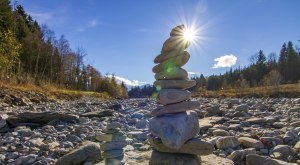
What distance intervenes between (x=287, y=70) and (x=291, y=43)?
35.1 ft

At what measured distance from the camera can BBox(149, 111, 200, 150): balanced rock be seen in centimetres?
390

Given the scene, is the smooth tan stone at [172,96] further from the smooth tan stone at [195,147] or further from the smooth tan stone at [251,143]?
the smooth tan stone at [251,143]

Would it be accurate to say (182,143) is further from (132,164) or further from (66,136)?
(66,136)

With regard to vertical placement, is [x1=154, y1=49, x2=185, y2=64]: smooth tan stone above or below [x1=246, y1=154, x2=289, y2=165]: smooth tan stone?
above

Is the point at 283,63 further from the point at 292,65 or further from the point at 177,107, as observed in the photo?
the point at 177,107

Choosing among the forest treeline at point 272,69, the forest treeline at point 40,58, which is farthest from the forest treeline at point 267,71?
the forest treeline at point 40,58

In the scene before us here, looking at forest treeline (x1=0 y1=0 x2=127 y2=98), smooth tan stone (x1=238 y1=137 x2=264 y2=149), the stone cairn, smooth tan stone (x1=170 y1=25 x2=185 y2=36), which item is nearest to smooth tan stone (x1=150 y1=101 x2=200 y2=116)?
the stone cairn

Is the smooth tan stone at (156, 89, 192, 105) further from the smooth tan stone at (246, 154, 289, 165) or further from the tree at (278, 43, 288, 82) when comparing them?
the tree at (278, 43, 288, 82)

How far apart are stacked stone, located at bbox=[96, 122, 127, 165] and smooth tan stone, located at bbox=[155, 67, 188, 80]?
1.05m

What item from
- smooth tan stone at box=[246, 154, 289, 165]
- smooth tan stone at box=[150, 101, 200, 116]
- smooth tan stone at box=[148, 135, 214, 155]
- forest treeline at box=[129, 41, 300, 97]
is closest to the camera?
smooth tan stone at box=[148, 135, 214, 155]

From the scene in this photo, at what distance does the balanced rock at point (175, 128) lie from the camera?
3.90 m

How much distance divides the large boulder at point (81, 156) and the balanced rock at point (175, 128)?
1342 mm

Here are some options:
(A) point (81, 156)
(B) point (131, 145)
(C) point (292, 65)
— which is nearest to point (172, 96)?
(A) point (81, 156)

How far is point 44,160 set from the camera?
17.1ft
